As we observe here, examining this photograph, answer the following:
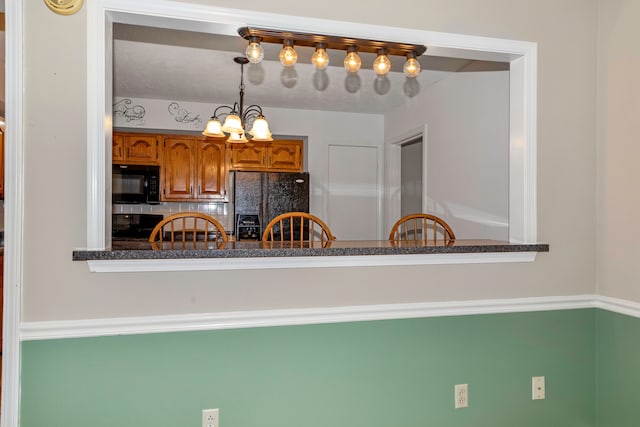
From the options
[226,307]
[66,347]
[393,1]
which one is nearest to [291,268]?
[226,307]

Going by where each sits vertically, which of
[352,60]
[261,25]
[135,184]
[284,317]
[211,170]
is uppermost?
[261,25]

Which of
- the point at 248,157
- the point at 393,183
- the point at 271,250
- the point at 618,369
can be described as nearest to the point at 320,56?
the point at 271,250

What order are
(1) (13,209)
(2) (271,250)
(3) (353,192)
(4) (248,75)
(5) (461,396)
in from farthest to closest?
(3) (353,192) → (4) (248,75) → (5) (461,396) → (2) (271,250) → (1) (13,209)

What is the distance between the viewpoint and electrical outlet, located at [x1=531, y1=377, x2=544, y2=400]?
7.52ft

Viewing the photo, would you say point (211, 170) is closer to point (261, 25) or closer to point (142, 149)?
point (142, 149)

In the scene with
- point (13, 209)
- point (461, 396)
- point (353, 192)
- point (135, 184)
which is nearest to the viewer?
point (13, 209)

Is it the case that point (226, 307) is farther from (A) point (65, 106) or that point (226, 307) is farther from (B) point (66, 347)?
(A) point (65, 106)

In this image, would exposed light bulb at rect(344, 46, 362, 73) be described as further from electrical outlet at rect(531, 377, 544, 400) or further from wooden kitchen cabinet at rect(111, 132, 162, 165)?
wooden kitchen cabinet at rect(111, 132, 162, 165)

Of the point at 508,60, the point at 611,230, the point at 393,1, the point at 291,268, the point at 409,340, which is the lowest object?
the point at 409,340

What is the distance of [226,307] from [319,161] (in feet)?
11.0

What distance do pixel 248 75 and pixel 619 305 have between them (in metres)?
Answer: 3.06

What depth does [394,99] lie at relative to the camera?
14.9 feet

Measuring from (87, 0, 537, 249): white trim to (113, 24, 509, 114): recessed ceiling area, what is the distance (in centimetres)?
95

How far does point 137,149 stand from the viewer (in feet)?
15.9
